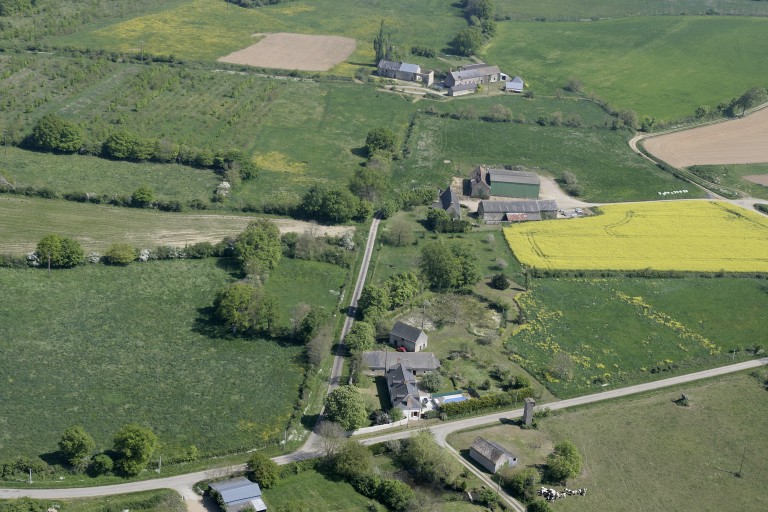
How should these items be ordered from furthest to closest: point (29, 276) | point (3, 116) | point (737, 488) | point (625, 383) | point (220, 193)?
point (3, 116) → point (220, 193) → point (29, 276) → point (625, 383) → point (737, 488)

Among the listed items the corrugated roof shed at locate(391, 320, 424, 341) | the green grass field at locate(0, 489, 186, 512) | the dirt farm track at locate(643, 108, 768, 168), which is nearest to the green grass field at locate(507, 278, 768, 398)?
the corrugated roof shed at locate(391, 320, 424, 341)

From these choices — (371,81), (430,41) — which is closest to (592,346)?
(371,81)

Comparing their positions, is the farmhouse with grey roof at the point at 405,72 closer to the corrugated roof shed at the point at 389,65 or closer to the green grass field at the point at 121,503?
the corrugated roof shed at the point at 389,65

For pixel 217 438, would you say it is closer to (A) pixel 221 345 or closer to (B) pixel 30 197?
(A) pixel 221 345

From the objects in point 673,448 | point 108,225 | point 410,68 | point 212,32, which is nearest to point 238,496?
point 673,448

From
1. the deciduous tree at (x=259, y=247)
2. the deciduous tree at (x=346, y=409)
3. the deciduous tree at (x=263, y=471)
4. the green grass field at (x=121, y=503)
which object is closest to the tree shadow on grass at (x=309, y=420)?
the deciduous tree at (x=346, y=409)
